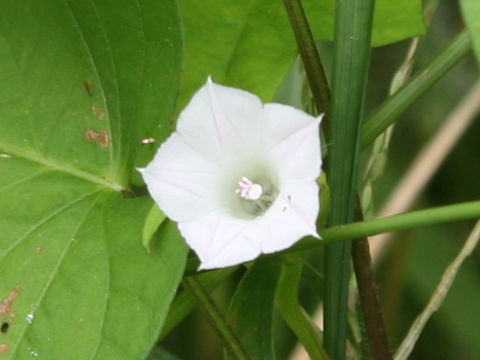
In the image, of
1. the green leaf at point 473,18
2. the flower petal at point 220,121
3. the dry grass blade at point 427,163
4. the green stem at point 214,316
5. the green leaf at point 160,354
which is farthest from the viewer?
the dry grass blade at point 427,163

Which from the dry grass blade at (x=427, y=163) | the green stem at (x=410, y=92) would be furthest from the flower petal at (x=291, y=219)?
the dry grass blade at (x=427, y=163)

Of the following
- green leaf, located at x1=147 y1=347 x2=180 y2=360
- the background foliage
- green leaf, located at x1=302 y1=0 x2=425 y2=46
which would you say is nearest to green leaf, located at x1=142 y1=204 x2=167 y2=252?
the background foliage

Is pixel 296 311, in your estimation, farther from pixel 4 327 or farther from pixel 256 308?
pixel 4 327

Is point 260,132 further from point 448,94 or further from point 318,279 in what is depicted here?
point 448,94

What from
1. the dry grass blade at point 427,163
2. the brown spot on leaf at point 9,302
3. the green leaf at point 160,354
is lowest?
the green leaf at point 160,354

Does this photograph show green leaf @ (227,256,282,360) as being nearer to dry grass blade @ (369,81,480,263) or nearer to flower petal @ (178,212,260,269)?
flower petal @ (178,212,260,269)

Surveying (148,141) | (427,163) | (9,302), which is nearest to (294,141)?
(148,141)

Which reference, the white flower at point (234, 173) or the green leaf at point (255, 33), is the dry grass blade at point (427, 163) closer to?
the green leaf at point (255, 33)
